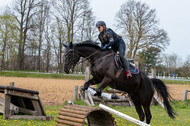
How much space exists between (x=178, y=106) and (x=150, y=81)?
6.02 metres

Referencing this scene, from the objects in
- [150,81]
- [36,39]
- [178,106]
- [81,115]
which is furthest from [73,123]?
[36,39]

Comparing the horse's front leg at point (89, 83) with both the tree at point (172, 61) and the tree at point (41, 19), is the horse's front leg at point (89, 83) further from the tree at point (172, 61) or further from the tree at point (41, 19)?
the tree at point (172, 61)

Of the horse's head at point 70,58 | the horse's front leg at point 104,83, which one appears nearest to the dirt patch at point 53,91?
the horse's front leg at point 104,83

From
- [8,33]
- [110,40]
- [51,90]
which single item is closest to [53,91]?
[51,90]

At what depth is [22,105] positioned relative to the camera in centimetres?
645

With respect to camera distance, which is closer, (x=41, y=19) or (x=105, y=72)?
(x=105, y=72)

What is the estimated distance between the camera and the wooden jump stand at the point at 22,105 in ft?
17.6

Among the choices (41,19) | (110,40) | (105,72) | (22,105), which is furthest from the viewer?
(41,19)

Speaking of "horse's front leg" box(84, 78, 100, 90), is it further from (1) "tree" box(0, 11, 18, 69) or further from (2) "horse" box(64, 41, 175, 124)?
(1) "tree" box(0, 11, 18, 69)

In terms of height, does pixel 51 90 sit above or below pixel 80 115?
below

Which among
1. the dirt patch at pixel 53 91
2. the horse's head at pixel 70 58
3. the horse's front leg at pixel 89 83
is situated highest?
the horse's head at pixel 70 58

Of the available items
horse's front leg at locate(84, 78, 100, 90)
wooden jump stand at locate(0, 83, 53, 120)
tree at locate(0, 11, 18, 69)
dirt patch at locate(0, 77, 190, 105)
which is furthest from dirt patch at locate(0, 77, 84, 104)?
tree at locate(0, 11, 18, 69)

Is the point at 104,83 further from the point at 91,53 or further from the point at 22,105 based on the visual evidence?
the point at 22,105

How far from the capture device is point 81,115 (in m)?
3.65
